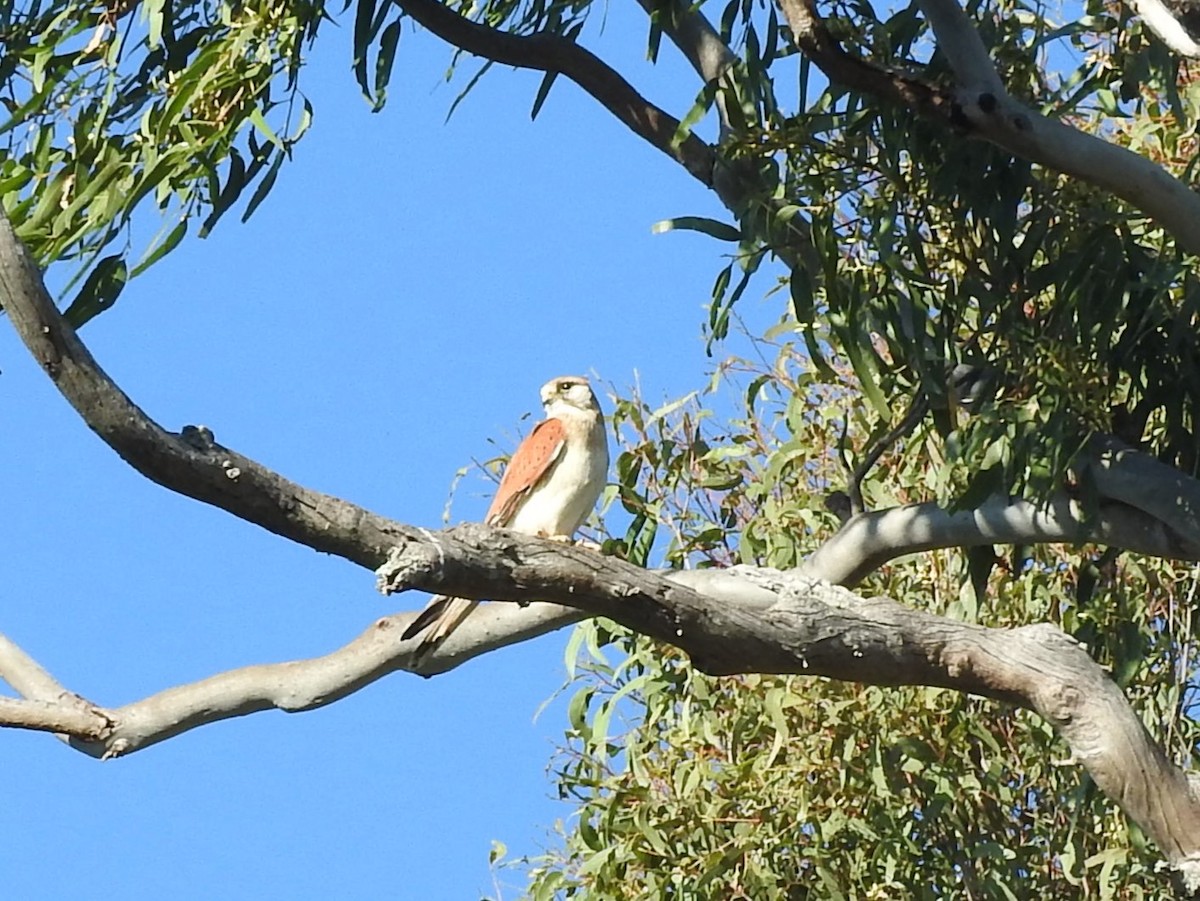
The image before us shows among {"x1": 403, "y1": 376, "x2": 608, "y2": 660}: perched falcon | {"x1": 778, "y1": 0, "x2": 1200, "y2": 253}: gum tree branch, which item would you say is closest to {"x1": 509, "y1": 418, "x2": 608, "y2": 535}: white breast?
{"x1": 403, "y1": 376, "x2": 608, "y2": 660}: perched falcon

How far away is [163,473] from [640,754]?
2225mm

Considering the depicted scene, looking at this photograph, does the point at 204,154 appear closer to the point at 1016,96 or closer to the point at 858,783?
the point at 1016,96

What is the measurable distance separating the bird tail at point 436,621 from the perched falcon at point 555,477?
62cm

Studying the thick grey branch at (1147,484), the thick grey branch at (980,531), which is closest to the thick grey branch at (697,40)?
the thick grey branch at (980,531)

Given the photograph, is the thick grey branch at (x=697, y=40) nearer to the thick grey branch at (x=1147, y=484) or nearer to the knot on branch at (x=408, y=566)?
the thick grey branch at (x=1147, y=484)

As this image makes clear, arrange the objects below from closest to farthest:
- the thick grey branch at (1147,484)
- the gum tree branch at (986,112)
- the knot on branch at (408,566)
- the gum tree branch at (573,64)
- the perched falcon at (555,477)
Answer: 1. the knot on branch at (408,566)
2. the gum tree branch at (986,112)
3. the thick grey branch at (1147,484)
4. the gum tree branch at (573,64)
5. the perched falcon at (555,477)

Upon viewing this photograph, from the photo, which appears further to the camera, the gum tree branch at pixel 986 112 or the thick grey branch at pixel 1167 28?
A: the thick grey branch at pixel 1167 28

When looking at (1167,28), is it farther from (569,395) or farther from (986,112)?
(569,395)

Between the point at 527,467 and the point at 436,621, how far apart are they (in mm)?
775

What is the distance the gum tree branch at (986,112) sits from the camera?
335cm

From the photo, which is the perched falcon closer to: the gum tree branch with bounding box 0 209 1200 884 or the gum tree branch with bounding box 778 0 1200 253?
the gum tree branch with bounding box 0 209 1200 884

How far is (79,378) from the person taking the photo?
258cm

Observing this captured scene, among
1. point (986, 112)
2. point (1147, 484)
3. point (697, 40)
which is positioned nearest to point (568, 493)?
point (697, 40)

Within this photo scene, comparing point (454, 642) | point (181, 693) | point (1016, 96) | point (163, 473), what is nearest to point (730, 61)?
point (1016, 96)
